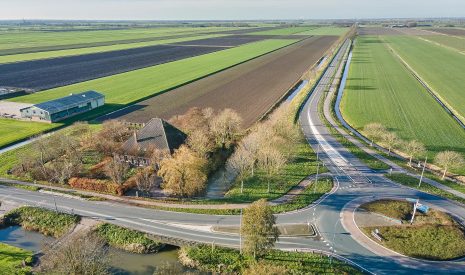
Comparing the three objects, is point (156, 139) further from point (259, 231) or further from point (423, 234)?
point (423, 234)

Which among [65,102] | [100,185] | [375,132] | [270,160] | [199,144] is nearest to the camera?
[100,185]

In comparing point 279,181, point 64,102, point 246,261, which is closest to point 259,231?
point 246,261

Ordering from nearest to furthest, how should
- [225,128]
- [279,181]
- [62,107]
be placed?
[279,181], [225,128], [62,107]

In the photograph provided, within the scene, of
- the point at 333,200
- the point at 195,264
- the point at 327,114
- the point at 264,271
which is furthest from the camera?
the point at 327,114

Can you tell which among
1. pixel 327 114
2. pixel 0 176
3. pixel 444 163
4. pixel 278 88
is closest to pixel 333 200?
pixel 444 163

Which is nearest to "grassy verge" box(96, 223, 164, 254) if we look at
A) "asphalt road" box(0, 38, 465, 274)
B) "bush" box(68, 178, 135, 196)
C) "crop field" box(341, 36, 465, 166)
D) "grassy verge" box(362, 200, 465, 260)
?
"asphalt road" box(0, 38, 465, 274)

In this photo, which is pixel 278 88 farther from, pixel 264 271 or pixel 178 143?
pixel 264 271

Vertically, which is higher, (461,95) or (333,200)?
(461,95)
